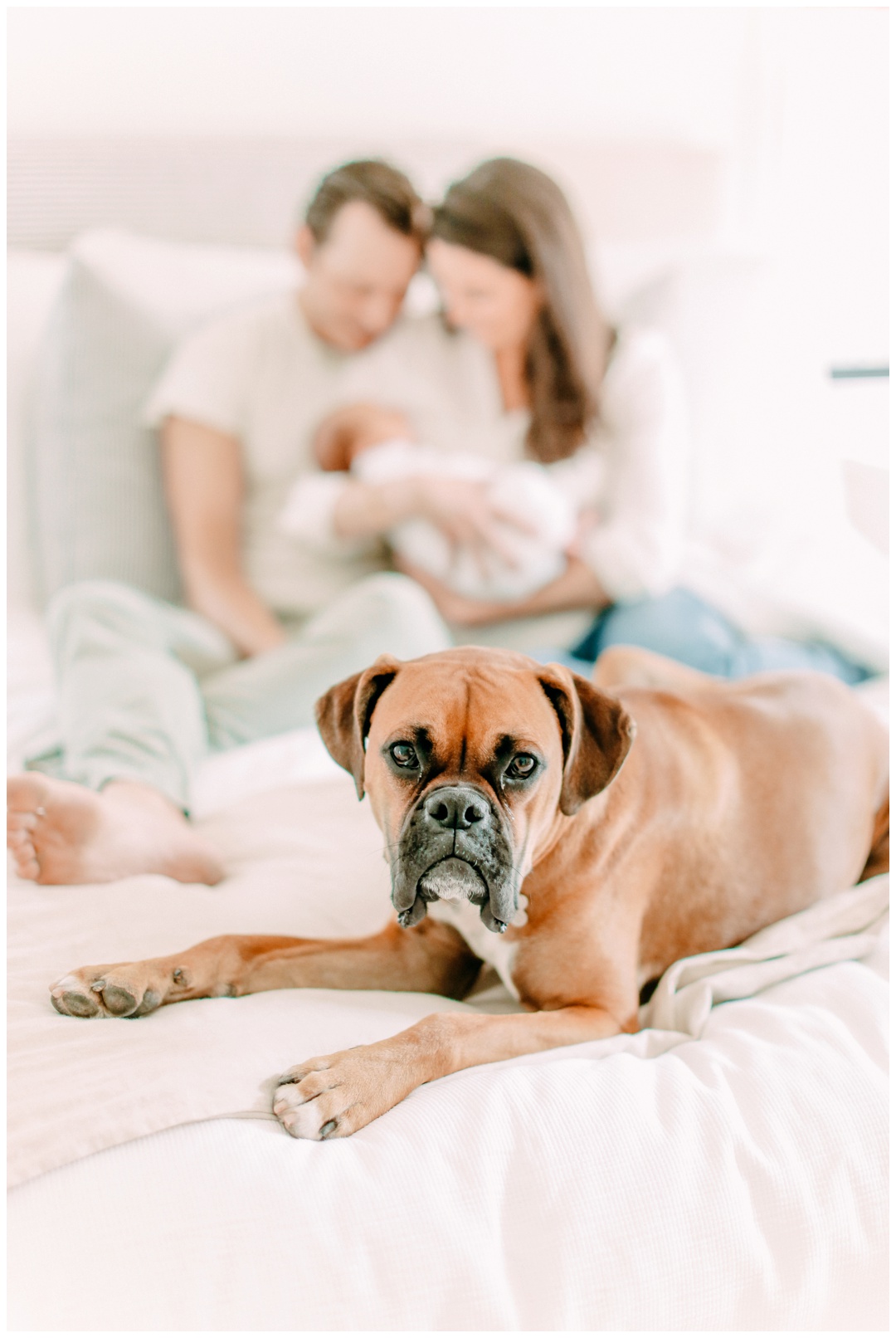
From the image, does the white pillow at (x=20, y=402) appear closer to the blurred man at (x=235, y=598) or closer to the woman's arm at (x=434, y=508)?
the blurred man at (x=235, y=598)

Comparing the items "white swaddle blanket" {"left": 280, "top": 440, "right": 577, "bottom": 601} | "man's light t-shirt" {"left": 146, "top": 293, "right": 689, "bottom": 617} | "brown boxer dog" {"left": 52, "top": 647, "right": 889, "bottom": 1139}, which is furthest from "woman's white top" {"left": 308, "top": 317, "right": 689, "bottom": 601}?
"brown boxer dog" {"left": 52, "top": 647, "right": 889, "bottom": 1139}

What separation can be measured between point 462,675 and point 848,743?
26.5 inches

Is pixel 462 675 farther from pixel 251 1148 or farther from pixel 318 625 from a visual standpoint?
pixel 318 625

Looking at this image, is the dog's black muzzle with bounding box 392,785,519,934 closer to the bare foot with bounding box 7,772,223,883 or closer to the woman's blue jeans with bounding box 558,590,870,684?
the bare foot with bounding box 7,772,223,883

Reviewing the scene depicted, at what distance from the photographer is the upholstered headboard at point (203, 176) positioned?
2561 millimetres

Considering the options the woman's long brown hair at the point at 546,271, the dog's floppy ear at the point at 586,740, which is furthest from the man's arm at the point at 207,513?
the dog's floppy ear at the point at 586,740

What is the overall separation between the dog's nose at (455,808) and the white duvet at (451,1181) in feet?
0.77

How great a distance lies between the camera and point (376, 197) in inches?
76.3

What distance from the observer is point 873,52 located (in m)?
2.77

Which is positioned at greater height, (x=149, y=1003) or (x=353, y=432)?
(x=353, y=432)

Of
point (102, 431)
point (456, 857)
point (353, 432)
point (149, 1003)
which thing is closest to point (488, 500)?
point (353, 432)

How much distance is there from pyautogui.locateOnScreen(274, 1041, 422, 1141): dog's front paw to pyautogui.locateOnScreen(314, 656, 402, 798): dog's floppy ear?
10.8 inches

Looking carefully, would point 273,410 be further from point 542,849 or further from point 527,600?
point 542,849

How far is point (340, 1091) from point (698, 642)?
1358 mm
